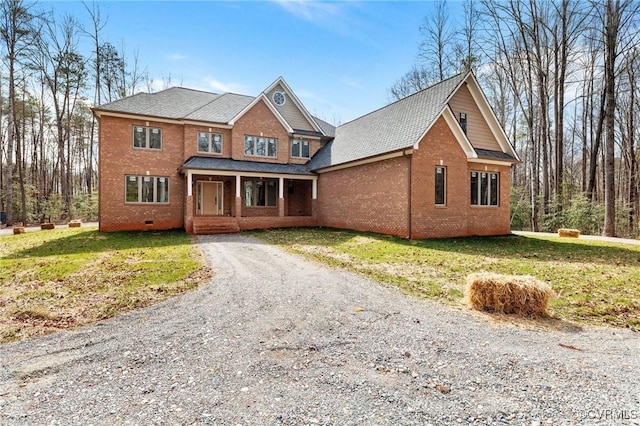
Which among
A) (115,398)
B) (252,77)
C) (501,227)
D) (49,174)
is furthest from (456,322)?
(49,174)

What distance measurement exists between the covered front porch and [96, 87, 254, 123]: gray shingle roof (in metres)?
2.73

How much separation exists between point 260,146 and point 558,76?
67.6ft

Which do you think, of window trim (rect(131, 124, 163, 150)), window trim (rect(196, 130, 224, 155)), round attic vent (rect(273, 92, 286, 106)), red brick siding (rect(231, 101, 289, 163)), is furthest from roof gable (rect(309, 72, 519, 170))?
window trim (rect(131, 124, 163, 150))

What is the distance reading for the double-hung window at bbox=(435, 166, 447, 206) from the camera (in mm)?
14469

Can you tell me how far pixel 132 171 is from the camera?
17672 millimetres

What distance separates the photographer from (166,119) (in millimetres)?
18281

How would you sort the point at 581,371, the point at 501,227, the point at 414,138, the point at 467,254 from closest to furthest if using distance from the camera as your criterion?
the point at 581,371
the point at 467,254
the point at 414,138
the point at 501,227

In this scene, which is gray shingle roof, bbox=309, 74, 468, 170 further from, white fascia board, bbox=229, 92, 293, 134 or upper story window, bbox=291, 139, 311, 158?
white fascia board, bbox=229, 92, 293, 134

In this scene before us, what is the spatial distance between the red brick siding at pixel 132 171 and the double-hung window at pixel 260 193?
12.8ft

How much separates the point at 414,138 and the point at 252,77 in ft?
52.1

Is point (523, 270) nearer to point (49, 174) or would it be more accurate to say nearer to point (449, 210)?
point (449, 210)

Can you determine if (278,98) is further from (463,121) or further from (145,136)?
(463,121)

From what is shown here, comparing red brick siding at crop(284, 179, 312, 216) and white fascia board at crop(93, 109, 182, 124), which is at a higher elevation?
white fascia board at crop(93, 109, 182, 124)

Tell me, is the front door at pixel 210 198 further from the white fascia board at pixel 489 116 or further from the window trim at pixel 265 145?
the white fascia board at pixel 489 116
